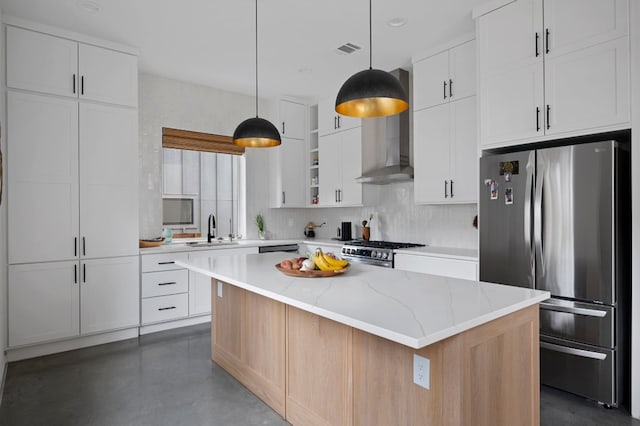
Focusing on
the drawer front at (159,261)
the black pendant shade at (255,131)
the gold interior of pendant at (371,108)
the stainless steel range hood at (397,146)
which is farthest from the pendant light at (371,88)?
the drawer front at (159,261)

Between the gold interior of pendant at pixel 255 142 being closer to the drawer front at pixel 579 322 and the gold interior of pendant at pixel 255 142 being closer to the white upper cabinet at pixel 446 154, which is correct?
the white upper cabinet at pixel 446 154

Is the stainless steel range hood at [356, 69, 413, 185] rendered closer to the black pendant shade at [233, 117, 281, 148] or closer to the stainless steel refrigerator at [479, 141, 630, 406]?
the stainless steel refrigerator at [479, 141, 630, 406]

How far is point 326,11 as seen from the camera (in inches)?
125

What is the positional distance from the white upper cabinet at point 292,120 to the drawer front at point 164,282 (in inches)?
93.0

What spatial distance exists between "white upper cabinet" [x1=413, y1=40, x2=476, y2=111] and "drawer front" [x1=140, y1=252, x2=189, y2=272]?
3008 millimetres

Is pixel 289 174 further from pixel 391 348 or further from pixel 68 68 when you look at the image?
pixel 391 348

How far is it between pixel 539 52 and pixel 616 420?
8.13 ft

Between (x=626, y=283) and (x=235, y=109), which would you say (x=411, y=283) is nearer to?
(x=626, y=283)

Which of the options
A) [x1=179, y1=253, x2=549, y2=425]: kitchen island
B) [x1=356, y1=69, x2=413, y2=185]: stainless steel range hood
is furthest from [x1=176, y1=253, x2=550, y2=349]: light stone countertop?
[x1=356, y1=69, x2=413, y2=185]: stainless steel range hood

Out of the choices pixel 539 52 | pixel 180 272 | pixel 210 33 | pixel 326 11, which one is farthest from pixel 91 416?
pixel 539 52

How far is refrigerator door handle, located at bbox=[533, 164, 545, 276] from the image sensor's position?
2713 mm

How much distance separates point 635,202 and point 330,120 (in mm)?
3560

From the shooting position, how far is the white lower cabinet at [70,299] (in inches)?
130

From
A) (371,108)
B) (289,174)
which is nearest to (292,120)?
(289,174)
